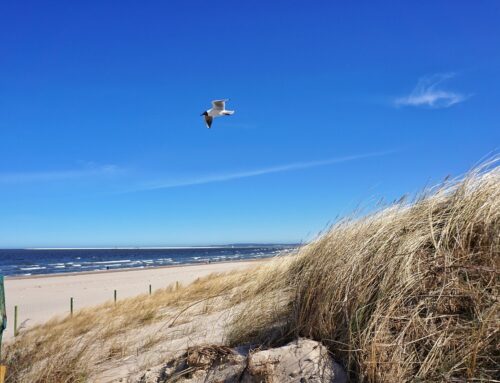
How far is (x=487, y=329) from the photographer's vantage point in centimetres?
328

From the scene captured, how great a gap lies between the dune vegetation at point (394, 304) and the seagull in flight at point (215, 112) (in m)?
2.13

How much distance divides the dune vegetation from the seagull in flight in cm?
213

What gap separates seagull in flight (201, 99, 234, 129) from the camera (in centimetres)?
658

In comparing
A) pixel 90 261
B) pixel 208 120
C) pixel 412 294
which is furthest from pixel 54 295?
pixel 90 261

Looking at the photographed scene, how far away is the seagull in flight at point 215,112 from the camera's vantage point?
658 centimetres

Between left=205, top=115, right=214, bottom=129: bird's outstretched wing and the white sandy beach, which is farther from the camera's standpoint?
the white sandy beach

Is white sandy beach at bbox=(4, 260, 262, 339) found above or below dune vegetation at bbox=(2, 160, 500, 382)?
below

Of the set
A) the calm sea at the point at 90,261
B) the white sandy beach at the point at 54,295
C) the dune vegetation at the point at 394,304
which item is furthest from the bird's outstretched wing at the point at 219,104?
the white sandy beach at the point at 54,295

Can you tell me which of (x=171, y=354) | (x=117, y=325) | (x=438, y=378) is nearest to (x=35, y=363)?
(x=171, y=354)

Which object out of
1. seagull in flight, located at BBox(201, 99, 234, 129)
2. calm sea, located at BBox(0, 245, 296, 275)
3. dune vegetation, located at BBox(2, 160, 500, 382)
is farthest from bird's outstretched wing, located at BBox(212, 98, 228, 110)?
calm sea, located at BBox(0, 245, 296, 275)

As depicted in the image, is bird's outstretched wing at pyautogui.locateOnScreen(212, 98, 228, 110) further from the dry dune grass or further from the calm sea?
→ the calm sea

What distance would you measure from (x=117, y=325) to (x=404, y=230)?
573 centimetres

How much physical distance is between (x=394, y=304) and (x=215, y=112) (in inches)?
153

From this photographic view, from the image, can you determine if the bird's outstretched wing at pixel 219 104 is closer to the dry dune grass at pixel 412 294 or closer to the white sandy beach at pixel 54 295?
the dry dune grass at pixel 412 294
